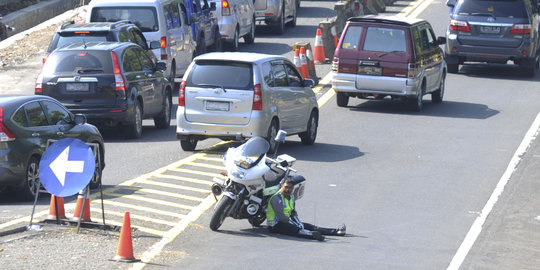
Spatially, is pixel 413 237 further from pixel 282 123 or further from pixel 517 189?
pixel 282 123

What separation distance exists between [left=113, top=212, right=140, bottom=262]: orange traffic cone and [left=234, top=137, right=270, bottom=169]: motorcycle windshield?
6.55 feet

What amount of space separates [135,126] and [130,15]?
204 inches

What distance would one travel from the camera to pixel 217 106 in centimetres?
1780

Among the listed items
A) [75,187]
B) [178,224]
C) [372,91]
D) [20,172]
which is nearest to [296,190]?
[178,224]

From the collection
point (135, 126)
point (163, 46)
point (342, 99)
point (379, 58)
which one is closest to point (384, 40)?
point (379, 58)

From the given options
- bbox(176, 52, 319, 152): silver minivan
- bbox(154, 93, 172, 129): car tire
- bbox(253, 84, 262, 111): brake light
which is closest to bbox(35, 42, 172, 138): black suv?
bbox(154, 93, 172, 129): car tire

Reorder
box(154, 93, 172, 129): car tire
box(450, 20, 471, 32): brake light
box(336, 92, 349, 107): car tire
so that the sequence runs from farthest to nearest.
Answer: box(450, 20, 471, 32): brake light, box(336, 92, 349, 107): car tire, box(154, 93, 172, 129): car tire

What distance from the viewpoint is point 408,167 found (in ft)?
58.2

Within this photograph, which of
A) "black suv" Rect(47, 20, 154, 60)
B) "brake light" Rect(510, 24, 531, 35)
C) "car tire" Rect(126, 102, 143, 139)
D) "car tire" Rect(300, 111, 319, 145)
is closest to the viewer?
A: "car tire" Rect(300, 111, 319, 145)

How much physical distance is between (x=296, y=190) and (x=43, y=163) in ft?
9.45

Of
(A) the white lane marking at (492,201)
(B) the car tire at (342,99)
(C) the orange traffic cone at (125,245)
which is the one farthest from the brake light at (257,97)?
(C) the orange traffic cone at (125,245)

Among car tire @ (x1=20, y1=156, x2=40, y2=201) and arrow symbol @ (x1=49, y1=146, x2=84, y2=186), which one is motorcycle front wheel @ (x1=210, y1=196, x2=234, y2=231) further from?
car tire @ (x1=20, y1=156, x2=40, y2=201)

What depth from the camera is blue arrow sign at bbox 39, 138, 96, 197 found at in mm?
A: 12047

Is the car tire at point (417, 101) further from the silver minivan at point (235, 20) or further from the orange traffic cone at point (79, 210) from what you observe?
the orange traffic cone at point (79, 210)
